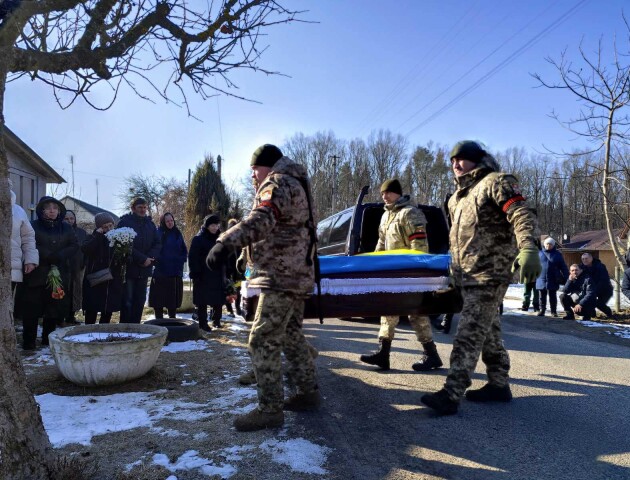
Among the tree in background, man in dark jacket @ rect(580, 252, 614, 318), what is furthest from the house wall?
man in dark jacket @ rect(580, 252, 614, 318)

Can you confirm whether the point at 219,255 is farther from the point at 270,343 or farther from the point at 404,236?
the point at 404,236

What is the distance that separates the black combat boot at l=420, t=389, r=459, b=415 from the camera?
3.42 m

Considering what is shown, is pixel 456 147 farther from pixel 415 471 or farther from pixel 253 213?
pixel 415 471

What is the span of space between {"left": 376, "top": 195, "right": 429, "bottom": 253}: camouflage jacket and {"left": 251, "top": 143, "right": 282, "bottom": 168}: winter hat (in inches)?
80.9

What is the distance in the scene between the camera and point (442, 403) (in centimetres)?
342

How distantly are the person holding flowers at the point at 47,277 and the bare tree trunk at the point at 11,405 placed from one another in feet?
12.0

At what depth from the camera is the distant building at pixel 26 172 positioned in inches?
562

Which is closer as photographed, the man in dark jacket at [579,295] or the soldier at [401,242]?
the soldier at [401,242]

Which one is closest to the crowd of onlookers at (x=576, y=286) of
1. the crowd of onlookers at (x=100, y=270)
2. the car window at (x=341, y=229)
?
the car window at (x=341, y=229)

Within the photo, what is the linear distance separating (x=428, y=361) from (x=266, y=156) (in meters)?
2.81

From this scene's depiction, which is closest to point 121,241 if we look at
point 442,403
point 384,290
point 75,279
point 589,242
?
point 75,279

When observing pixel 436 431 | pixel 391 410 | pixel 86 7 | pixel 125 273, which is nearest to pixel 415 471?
pixel 436 431

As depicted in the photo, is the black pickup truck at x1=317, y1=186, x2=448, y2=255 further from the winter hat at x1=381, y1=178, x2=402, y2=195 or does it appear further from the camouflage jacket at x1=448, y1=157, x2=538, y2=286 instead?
the camouflage jacket at x1=448, y1=157, x2=538, y2=286

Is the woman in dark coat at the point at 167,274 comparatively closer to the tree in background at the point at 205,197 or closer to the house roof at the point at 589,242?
the tree in background at the point at 205,197
